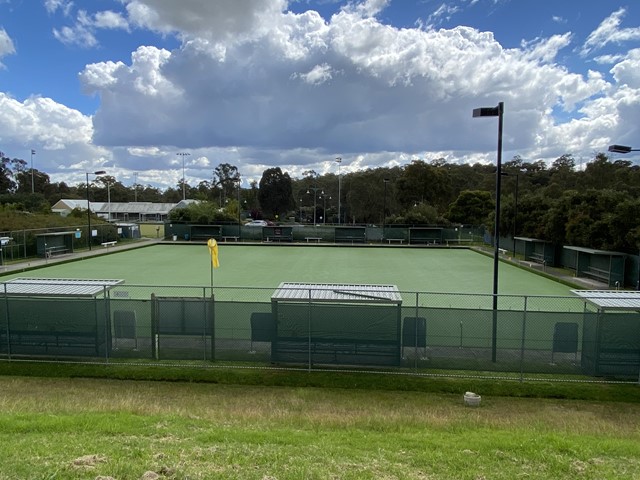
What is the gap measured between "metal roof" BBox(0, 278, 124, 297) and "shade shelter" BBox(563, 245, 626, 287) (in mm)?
21028

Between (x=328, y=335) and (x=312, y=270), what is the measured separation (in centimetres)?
1759

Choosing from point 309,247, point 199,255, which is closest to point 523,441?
point 199,255

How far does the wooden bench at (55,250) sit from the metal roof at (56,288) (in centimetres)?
2224

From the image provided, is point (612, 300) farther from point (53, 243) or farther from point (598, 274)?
point (53, 243)

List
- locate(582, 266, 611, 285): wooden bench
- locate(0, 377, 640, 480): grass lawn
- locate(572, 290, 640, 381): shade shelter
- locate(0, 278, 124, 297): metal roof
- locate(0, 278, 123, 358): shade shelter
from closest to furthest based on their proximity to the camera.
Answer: locate(0, 377, 640, 480): grass lawn < locate(572, 290, 640, 381): shade shelter < locate(0, 278, 123, 358): shade shelter < locate(0, 278, 124, 297): metal roof < locate(582, 266, 611, 285): wooden bench

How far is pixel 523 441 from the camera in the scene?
634 centimetres

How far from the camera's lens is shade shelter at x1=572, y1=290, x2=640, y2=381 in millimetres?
10266

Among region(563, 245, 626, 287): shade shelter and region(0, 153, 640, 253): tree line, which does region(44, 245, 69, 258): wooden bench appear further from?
region(563, 245, 626, 287): shade shelter

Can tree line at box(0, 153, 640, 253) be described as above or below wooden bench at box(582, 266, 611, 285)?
above

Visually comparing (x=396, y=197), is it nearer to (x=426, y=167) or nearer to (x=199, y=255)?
(x=426, y=167)

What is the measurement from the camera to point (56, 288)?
38.7 ft

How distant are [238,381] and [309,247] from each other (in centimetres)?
3430

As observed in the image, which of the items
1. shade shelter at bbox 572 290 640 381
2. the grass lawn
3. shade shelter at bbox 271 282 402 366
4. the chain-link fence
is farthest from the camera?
shade shelter at bbox 271 282 402 366

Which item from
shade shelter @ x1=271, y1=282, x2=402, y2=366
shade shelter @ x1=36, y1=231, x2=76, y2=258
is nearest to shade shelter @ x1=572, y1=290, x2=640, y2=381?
shade shelter @ x1=271, y1=282, x2=402, y2=366
